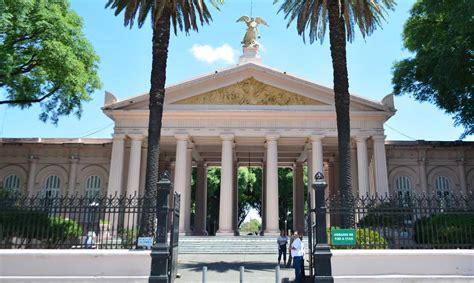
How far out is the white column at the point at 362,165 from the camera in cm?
2889

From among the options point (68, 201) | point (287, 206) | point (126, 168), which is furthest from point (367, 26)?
point (287, 206)

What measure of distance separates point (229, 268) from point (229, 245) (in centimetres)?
738

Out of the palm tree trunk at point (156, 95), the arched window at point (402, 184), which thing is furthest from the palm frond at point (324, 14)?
the arched window at point (402, 184)

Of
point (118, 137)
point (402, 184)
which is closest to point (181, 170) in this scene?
point (118, 137)

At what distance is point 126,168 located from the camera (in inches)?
1247

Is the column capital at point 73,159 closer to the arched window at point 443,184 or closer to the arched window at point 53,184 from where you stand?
the arched window at point 53,184

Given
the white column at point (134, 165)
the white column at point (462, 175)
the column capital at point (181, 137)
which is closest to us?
the white column at point (134, 165)

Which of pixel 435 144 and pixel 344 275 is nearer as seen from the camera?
pixel 344 275

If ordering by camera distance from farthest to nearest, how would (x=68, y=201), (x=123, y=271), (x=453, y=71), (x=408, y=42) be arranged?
(x=408, y=42), (x=453, y=71), (x=68, y=201), (x=123, y=271)

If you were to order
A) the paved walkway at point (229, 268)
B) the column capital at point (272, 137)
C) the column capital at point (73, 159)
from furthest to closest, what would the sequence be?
the column capital at point (73, 159) < the column capital at point (272, 137) < the paved walkway at point (229, 268)

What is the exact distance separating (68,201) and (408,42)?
→ 24.5m

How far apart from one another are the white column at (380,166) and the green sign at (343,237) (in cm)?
1826

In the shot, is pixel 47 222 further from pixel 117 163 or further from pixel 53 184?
pixel 53 184

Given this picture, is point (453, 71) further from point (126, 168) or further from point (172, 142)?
point (126, 168)
